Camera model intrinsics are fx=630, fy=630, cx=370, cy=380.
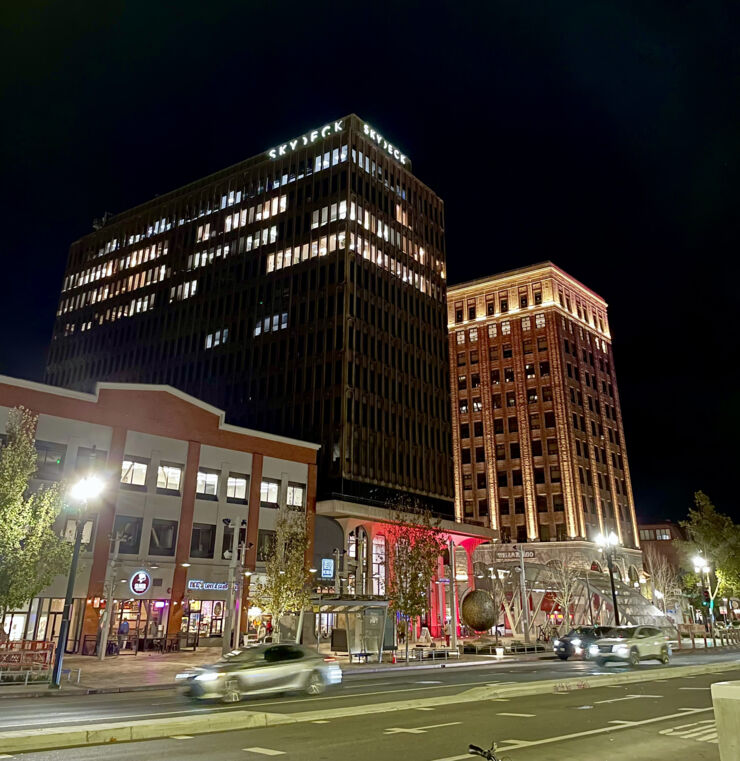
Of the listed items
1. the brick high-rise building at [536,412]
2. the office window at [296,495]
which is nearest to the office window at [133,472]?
the office window at [296,495]

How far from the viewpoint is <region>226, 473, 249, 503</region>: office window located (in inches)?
1965

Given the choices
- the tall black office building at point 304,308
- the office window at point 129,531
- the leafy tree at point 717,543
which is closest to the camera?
the office window at point 129,531

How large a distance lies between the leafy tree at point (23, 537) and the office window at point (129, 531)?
16.1 m

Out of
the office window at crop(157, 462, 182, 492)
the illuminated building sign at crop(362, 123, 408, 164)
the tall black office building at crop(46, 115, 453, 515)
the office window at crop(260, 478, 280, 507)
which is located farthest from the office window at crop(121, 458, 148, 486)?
the illuminated building sign at crop(362, 123, 408, 164)

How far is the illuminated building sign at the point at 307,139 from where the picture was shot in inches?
3091

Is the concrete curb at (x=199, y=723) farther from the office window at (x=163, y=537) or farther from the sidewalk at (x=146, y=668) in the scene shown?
the office window at (x=163, y=537)

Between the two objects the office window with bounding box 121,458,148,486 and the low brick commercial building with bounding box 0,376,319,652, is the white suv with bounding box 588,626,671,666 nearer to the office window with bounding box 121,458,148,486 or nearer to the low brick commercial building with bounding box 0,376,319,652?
the low brick commercial building with bounding box 0,376,319,652

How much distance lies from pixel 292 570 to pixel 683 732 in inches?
1121

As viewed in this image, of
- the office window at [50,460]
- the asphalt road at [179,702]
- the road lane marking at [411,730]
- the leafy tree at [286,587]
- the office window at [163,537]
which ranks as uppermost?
the office window at [50,460]

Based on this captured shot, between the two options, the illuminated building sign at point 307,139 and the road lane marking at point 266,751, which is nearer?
the road lane marking at point 266,751

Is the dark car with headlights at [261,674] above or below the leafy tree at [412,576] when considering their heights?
below

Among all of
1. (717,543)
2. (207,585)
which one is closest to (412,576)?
(207,585)

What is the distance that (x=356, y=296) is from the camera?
7062 centimetres

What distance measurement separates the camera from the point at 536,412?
96938 millimetres
